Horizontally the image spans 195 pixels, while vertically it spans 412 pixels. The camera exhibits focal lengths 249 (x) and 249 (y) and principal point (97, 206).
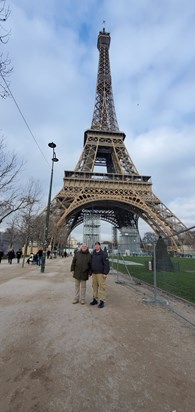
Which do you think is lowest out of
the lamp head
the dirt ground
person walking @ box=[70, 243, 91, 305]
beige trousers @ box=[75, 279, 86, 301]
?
the dirt ground

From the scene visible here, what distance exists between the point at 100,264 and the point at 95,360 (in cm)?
329

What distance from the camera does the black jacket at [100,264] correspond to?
6520 millimetres

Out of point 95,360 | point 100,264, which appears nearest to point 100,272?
point 100,264

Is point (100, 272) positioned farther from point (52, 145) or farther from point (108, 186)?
point (108, 186)

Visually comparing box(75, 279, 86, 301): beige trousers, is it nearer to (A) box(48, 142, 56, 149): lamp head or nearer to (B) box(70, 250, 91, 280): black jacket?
(B) box(70, 250, 91, 280): black jacket

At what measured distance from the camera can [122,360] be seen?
3344 mm

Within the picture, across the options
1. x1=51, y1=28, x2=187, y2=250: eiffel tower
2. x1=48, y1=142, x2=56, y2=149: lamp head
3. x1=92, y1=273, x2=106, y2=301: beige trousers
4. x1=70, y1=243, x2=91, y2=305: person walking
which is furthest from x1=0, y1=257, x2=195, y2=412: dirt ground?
x1=51, y1=28, x2=187, y2=250: eiffel tower

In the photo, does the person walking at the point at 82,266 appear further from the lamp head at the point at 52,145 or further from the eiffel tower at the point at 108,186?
the eiffel tower at the point at 108,186

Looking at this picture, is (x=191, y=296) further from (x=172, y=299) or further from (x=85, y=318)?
(x=85, y=318)

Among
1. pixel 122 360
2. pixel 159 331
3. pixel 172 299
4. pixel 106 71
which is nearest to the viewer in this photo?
pixel 122 360

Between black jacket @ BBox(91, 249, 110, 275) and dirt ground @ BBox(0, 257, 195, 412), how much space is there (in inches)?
38.2

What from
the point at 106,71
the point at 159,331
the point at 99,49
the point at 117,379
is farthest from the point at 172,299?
the point at 99,49

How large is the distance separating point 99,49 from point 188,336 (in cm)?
6370

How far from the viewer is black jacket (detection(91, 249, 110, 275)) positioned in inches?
257
